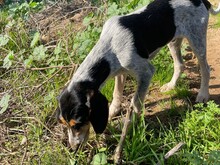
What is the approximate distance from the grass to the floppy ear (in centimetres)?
27

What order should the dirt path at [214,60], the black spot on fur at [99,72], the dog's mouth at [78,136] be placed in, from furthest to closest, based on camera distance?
1. the dirt path at [214,60]
2. the black spot on fur at [99,72]
3. the dog's mouth at [78,136]

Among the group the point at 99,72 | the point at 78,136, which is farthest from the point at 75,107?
the point at 99,72

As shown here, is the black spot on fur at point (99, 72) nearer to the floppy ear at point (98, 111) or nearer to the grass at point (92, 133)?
the floppy ear at point (98, 111)

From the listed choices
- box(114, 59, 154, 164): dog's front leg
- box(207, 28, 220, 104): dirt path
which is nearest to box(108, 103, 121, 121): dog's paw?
box(114, 59, 154, 164): dog's front leg

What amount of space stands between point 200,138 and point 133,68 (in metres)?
0.88

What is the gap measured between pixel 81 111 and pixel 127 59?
0.76 metres

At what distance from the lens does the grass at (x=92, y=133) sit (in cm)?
359

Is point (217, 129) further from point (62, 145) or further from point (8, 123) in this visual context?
point (8, 123)

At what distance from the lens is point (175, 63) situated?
473cm

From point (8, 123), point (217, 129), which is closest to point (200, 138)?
point (217, 129)

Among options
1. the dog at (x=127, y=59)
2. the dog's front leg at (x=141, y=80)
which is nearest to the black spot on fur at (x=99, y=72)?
the dog at (x=127, y=59)

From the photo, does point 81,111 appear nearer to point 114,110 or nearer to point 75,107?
point 75,107

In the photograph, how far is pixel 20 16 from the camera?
607 cm

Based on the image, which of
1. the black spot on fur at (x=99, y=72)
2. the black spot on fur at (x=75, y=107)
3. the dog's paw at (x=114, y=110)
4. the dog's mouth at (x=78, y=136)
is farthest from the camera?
the dog's paw at (x=114, y=110)
